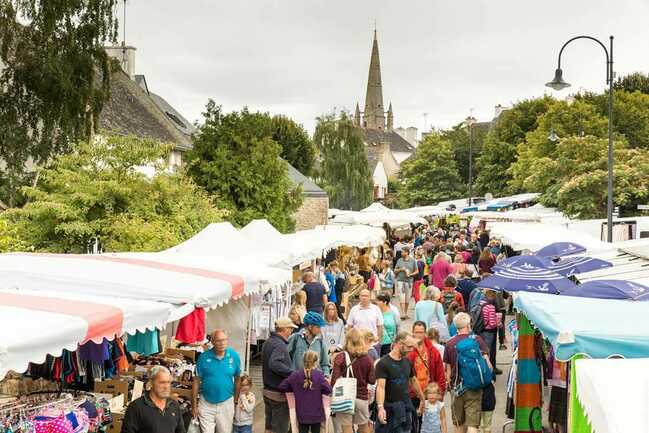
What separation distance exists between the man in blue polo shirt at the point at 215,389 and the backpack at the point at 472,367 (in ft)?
8.35

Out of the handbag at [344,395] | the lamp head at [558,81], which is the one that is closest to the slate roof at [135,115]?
the lamp head at [558,81]

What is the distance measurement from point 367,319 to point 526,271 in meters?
2.74

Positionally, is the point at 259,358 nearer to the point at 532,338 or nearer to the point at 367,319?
the point at 367,319

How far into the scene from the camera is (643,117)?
6353cm

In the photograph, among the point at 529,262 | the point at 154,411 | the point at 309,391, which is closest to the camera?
the point at 154,411

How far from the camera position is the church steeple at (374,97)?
192 metres

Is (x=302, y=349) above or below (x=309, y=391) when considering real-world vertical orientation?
above

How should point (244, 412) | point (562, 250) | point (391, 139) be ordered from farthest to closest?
point (391, 139) < point (562, 250) < point (244, 412)

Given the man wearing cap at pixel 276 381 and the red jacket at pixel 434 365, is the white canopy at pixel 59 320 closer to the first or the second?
the man wearing cap at pixel 276 381

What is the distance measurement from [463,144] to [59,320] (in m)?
89.8

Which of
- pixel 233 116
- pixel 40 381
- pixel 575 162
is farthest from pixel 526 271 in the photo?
pixel 575 162

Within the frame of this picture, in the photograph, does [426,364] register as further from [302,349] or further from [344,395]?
[302,349]

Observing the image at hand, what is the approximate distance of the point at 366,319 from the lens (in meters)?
13.2

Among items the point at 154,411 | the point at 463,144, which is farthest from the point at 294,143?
the point at 154,411
